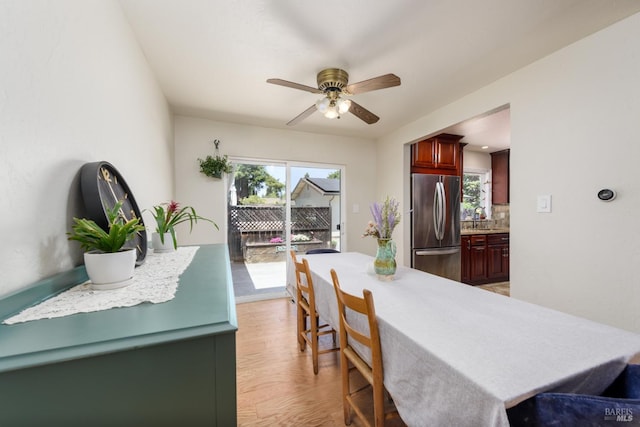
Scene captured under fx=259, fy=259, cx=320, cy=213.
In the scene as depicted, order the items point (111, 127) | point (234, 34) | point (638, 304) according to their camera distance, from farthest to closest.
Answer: point (234, 34) < point (638, 304) < point (111, 127)

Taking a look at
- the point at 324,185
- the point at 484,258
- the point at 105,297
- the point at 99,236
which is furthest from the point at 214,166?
the point at 484,258

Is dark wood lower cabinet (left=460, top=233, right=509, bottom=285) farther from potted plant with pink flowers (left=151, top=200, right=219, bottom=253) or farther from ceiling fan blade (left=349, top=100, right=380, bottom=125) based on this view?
potted plant with pink flowers (left=151, top=200, right=219, bottom=253)

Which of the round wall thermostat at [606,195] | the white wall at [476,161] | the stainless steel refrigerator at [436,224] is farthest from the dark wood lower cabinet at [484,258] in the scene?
the round wall thermostat at [606,195]

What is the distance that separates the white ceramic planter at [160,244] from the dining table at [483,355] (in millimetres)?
1309

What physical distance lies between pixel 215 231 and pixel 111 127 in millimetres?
2092

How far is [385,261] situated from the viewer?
1.71 metres

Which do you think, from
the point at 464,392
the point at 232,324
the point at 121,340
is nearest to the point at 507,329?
the point at 464,392

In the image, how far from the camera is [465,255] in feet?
13.1

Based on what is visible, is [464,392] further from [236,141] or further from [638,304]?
[236,141]

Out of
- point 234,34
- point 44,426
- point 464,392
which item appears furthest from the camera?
point 234,34

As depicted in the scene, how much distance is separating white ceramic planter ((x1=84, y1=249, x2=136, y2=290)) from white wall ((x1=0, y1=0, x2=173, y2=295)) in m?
0.14

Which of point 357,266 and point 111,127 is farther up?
point 111,127

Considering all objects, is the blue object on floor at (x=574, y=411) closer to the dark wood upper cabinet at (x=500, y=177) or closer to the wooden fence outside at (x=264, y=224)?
the wooden fence outside at (x=264, y=224)

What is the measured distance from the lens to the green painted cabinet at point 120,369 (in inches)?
17.0
